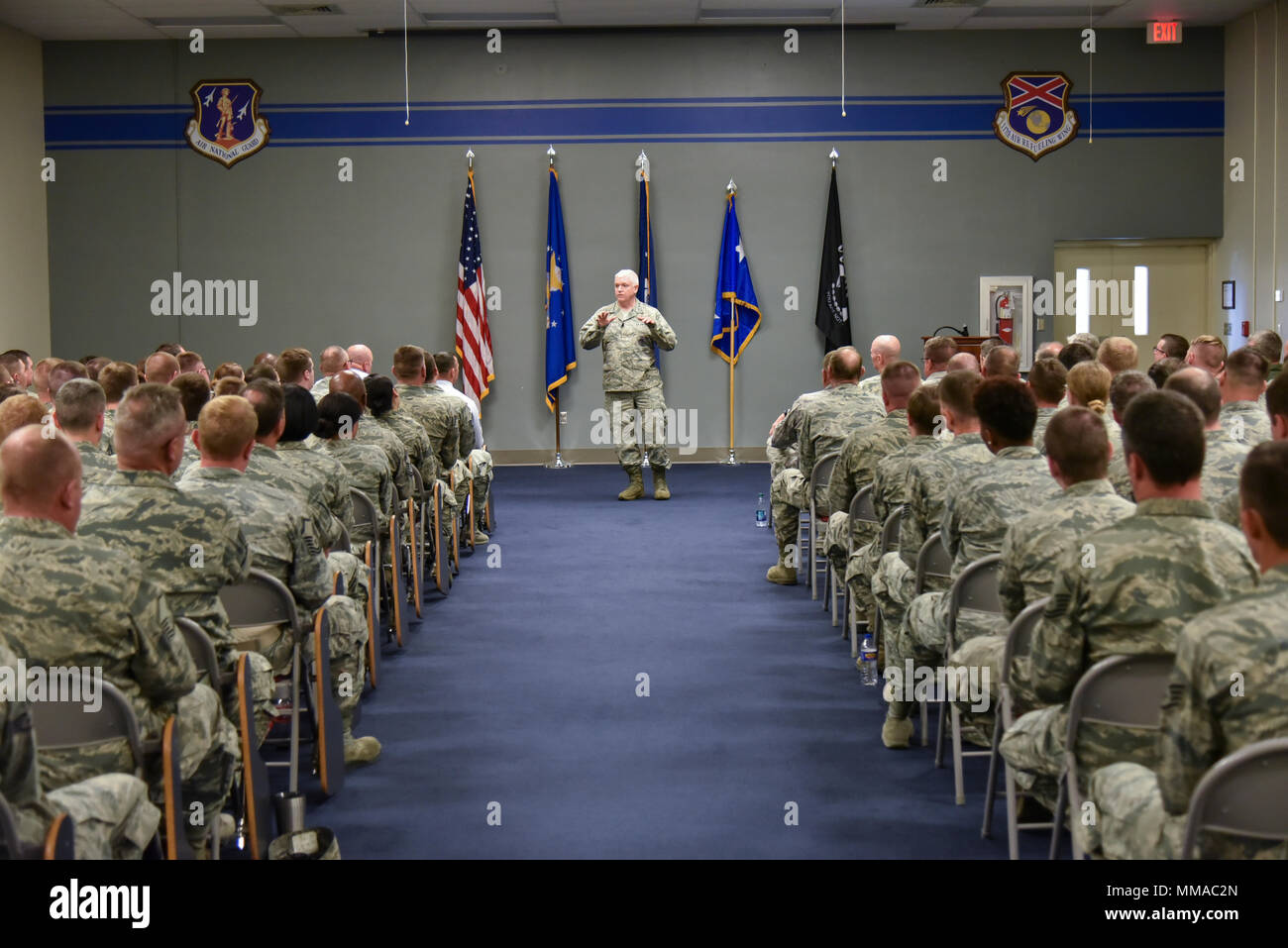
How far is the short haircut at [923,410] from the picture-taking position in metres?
5.32

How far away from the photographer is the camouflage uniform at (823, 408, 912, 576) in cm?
581

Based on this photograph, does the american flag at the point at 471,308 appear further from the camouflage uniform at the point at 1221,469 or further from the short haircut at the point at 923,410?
the camouflage uniform at the point at 1221,469

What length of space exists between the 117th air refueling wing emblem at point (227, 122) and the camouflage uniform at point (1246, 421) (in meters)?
9.88

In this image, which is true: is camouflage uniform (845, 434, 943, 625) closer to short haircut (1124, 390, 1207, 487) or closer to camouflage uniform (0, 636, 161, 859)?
short haircut (1124, 390, 1207, 487)

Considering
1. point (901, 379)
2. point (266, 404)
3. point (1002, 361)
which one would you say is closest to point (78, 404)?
point (266, 404)

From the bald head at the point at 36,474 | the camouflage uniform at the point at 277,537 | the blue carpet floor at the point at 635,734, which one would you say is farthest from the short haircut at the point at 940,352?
the bald head at the point at 36,474

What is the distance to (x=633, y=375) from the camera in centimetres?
1072

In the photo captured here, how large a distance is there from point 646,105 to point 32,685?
1086 cm

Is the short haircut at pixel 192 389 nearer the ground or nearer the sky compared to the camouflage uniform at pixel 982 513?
nearer the sky

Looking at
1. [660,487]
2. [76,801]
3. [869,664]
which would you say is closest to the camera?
[76,801]

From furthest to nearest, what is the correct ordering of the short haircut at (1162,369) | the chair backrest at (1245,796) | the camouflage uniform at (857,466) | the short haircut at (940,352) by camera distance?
the short haircut at (940,352)
the camouflage uniform at (857,466)
the short haircut at (1162,369)
the chair backrest at (1245,796)

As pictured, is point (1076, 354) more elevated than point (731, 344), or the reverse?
→ point (731, 344)

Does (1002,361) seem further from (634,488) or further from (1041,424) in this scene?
(634,488)

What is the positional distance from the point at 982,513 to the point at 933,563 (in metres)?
0.48
